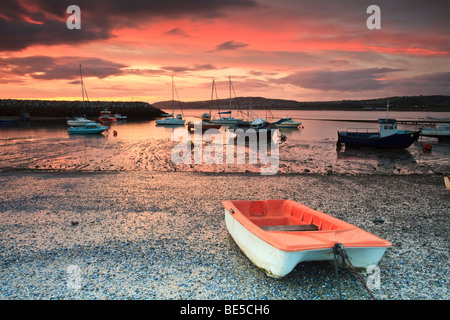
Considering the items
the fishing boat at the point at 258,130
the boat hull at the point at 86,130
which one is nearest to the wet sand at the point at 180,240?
the fishing boat at the point at 258,130

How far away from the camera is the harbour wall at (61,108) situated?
287ft

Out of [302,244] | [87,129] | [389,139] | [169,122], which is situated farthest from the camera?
[169,122]

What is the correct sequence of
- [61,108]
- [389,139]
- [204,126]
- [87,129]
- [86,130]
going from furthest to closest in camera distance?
1. [61,108]
2. [204,126]
3. [87,129]
4. [86,130]
5. [389,139]

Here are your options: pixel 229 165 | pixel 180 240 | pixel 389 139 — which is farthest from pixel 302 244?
pixel 389 139

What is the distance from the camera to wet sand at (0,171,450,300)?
17.4 feet

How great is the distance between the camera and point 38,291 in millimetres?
5223

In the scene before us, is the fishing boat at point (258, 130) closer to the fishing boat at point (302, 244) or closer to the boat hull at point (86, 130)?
the boat hull at point (86, 130)

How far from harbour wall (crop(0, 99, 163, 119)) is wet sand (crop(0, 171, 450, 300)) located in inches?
2810

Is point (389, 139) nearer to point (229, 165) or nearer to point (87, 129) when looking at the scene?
point (229, 165)

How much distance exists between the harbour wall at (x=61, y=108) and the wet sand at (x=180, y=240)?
234ft

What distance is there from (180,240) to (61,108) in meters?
107

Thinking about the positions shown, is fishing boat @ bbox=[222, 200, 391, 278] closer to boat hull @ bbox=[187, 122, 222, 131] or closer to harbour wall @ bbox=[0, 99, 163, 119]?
boat hull @ bbox=[187, 122, 222, 131]

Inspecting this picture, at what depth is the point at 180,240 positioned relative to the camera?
292 inches

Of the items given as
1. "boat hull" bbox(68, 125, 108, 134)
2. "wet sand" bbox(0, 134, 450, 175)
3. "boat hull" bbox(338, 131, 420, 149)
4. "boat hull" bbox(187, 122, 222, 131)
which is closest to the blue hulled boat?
"boat hull" bbox(338, 131, 420, 149)
